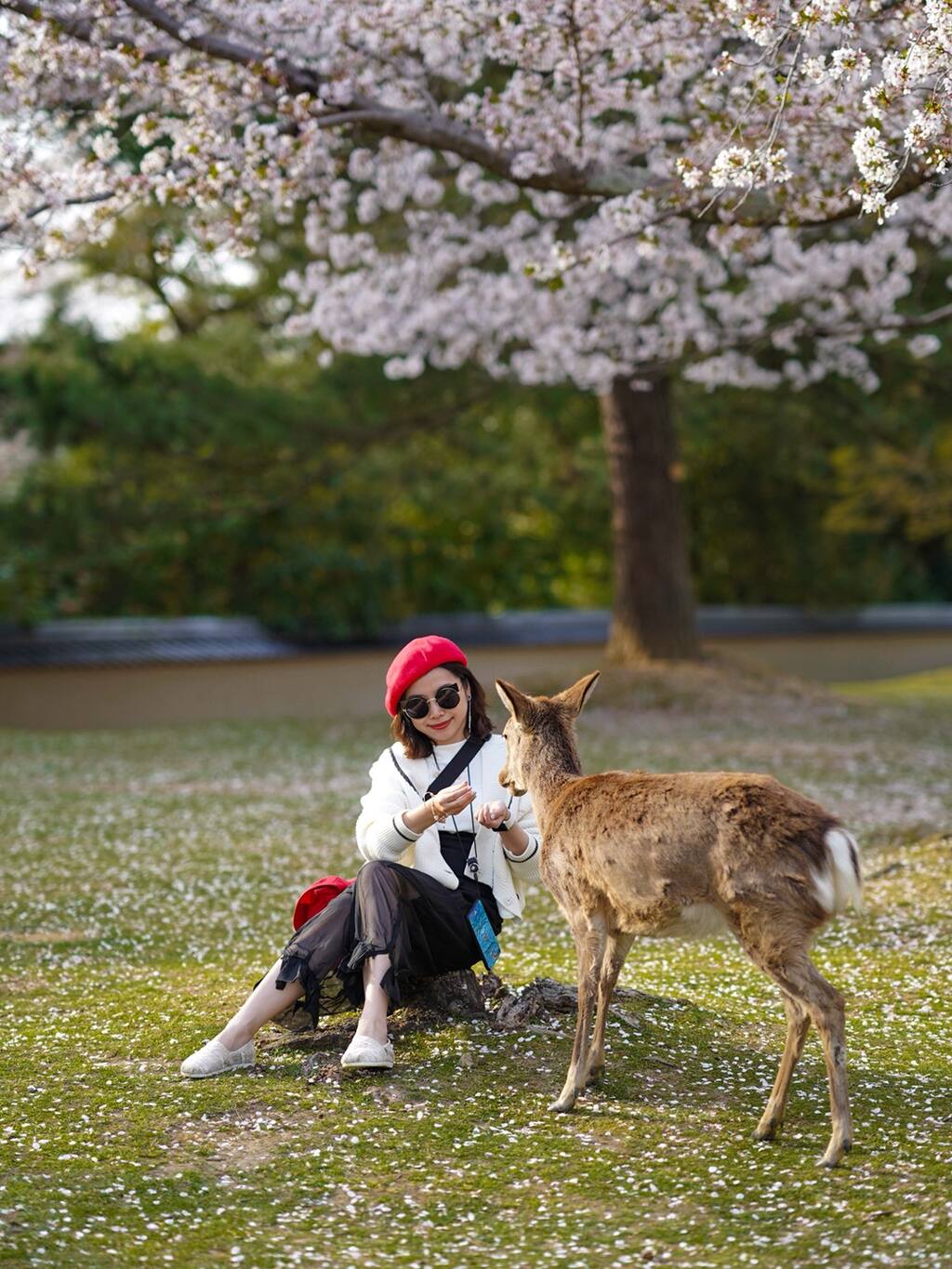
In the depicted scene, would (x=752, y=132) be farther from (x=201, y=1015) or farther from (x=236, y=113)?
(x=201, y=1015)

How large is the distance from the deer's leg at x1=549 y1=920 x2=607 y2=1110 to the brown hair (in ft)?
2.77

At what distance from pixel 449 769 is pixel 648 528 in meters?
11.0

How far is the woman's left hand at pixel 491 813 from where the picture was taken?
450 centimetres

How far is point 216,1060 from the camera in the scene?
4.59m

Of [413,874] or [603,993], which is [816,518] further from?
[603,993]

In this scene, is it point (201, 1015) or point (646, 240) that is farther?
point (646, 240)

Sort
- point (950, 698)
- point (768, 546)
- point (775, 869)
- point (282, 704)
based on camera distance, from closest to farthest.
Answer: point (775, 869), point (950, 698), point (282, 704), point (768, 546)

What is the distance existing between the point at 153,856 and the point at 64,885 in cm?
77

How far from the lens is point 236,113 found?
722 centimetres

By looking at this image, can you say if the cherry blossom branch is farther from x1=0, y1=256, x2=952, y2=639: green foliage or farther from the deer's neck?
x1=0, y1=256, x2=952, y2=639: green foliage

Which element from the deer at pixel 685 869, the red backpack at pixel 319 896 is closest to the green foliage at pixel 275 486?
the red backpack at pixel 319 896

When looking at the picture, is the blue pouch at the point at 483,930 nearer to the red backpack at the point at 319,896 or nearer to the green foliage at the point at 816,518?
the red backpack at the point at 319,896

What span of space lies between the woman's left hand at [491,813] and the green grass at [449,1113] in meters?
0.74

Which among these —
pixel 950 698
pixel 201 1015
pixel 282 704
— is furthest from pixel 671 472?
pixel 201 1015
